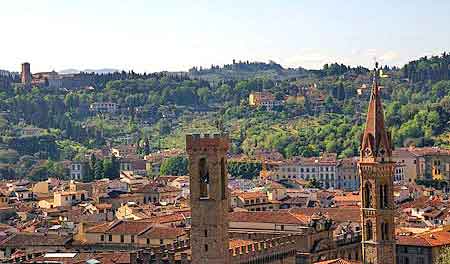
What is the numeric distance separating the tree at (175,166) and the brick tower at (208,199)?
8751 cm

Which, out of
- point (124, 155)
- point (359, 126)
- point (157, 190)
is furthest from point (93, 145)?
point (157, 190)

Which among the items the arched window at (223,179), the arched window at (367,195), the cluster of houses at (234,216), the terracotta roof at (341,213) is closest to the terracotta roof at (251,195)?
the cluster of houses at (234,216)

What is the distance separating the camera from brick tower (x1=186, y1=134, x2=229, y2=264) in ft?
137

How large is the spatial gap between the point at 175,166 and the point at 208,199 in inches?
3559

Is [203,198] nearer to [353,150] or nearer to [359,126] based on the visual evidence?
[353,150]

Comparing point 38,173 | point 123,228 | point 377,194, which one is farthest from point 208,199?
point 38,173

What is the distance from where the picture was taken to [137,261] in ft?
157

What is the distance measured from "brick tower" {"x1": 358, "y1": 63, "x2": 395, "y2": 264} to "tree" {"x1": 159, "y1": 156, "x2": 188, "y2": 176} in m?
81.6

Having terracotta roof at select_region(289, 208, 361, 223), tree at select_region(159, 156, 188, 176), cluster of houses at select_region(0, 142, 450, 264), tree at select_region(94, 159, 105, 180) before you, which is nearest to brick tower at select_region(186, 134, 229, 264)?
cluster of houses at select_region(0, 142, 450, 264)

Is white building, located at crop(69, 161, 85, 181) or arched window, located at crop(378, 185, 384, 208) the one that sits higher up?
arched window, located at crop(378, 185, 384, 208)

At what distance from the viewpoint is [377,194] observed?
48188mm

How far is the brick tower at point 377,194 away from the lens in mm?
48000

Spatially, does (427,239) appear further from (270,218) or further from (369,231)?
(369,231)

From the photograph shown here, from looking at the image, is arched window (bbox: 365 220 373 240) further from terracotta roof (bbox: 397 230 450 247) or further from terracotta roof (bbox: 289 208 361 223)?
terracotta roof (bbox: 289 208 361 223)
